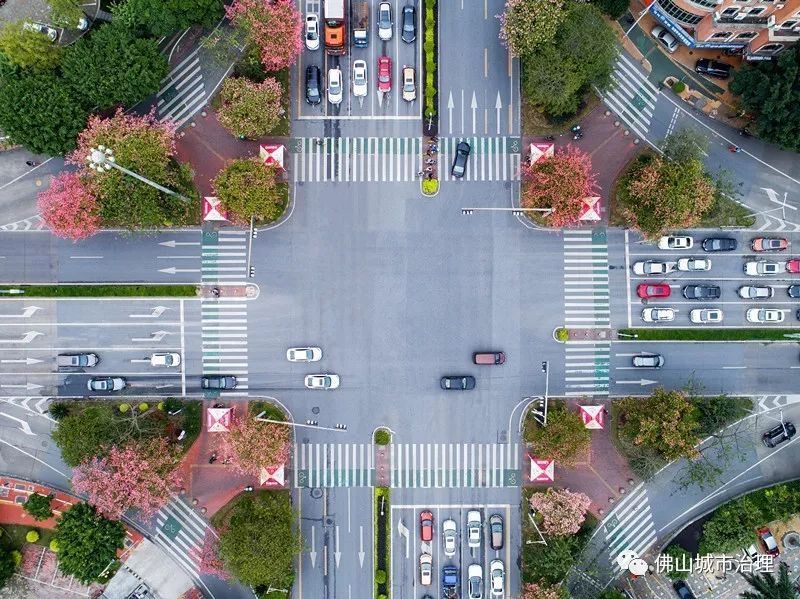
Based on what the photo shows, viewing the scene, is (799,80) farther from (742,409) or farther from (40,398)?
(40,398)

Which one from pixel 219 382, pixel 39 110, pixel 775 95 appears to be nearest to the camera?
pixel 39 110

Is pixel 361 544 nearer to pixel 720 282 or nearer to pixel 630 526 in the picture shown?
pixel 630 526

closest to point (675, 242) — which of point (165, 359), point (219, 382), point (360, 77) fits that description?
point (360, 77)

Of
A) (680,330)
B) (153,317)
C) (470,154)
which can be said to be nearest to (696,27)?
(470,154)

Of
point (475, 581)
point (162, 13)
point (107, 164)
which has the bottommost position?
point (475, 581)

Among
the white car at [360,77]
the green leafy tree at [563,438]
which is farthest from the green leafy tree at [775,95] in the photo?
the white car at [360,77]

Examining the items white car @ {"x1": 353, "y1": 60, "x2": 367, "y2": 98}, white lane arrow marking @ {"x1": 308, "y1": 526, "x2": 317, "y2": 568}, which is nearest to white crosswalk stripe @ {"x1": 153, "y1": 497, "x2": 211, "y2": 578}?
white lane arrow marking @ {"x1": 308, "y1": 526, "x2": 317, "y2": 568}

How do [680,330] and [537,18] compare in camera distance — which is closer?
[537,18]
